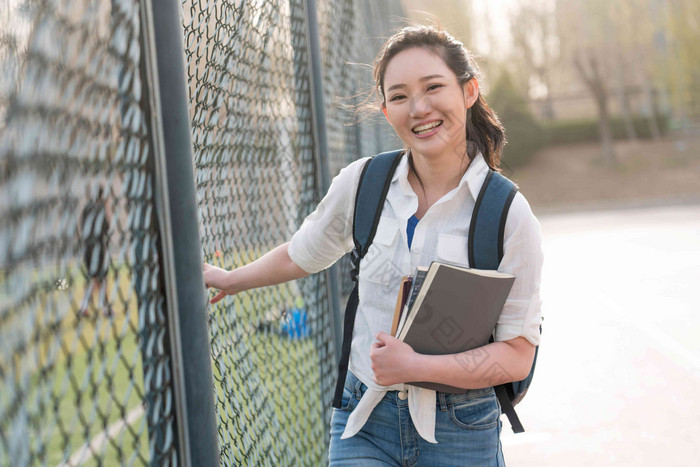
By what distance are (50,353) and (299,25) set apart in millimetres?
2353

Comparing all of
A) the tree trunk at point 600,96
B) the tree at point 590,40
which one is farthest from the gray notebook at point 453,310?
the tree at point 590,40

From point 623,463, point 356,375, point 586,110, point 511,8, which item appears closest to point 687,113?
point 586,110

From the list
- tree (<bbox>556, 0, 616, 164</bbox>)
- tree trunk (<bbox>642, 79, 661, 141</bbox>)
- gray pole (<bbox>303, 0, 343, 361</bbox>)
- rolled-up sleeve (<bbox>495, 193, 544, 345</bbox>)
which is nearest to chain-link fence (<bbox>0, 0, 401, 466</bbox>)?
rolled-up sleeve (<bbox>495, 193, 544, 345</bbox>)

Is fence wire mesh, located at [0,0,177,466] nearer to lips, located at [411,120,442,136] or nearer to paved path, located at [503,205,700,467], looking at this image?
lips, located at [411,120,442,136]

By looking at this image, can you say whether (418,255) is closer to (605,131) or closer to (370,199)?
(370,199)

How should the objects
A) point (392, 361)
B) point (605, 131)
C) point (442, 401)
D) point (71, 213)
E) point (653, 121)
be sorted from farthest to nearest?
1. point (653, 121)
2. point (605, 131)
3. point (442, 401)
4. point (392, 361)
5. point (71, 213)

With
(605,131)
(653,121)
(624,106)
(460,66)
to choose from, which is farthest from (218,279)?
(624,106)

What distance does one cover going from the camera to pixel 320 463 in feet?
12.1

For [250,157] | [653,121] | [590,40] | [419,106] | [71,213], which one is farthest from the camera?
[590,40]

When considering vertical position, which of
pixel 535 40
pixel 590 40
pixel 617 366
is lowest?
pixel 617 366

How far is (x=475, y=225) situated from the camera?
206 centimetres

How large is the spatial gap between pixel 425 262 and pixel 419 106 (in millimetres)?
431

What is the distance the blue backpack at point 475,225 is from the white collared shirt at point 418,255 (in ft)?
0.06

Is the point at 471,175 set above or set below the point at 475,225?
above
